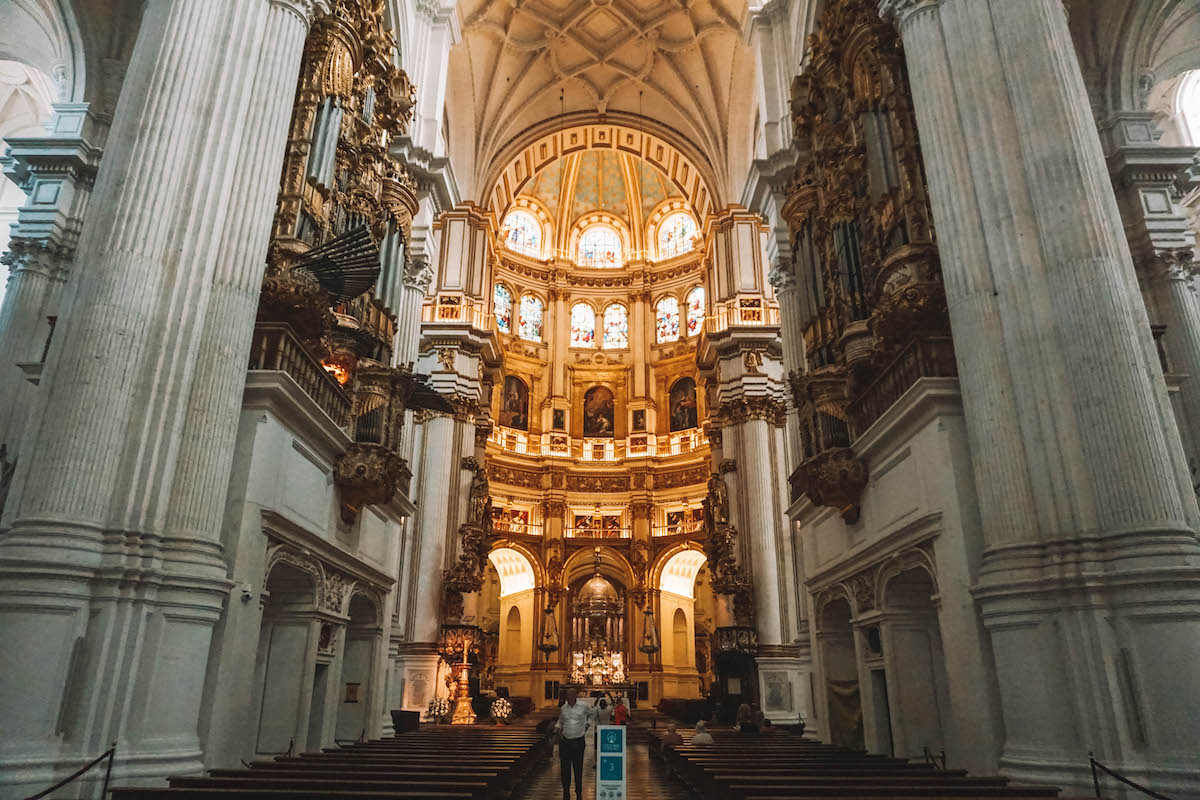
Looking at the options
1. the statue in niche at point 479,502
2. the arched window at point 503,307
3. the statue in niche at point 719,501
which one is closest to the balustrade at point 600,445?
the arched window at point 503,307

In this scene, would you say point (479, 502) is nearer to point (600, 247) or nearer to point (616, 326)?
point (616, 326)

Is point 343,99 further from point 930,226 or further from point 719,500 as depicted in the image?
point 719,500

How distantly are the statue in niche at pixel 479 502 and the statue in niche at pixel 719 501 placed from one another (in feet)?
24.1

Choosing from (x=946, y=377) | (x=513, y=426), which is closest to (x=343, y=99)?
(x=946, y=377)

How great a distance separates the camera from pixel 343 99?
1217 cm

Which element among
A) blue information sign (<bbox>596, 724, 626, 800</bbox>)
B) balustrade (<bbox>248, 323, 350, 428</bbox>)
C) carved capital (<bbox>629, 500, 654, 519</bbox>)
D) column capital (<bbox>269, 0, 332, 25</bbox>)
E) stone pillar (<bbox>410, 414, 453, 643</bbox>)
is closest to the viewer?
blue information sign (<bbox>596, 724, 626, 800</bbox>)

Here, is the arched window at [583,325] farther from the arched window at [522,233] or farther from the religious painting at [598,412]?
the arched window at [522,233]

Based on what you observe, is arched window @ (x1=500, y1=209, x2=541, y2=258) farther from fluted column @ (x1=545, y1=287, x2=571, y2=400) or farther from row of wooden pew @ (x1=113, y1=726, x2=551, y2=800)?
row of wooden pew @ (x1=113, y1=726, x2=551, y2=800)

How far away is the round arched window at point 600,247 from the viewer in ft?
136

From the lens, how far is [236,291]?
8602 millimetres

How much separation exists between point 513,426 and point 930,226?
29162 mm

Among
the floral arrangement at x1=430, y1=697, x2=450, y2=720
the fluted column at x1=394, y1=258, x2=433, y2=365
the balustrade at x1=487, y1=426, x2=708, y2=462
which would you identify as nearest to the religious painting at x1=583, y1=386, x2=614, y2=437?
the balustrade at x1=487, y1=426, x2=708, y2=462

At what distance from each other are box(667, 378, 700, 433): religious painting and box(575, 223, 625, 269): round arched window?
7.46 m

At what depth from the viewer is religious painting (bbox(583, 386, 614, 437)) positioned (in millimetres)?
38938
